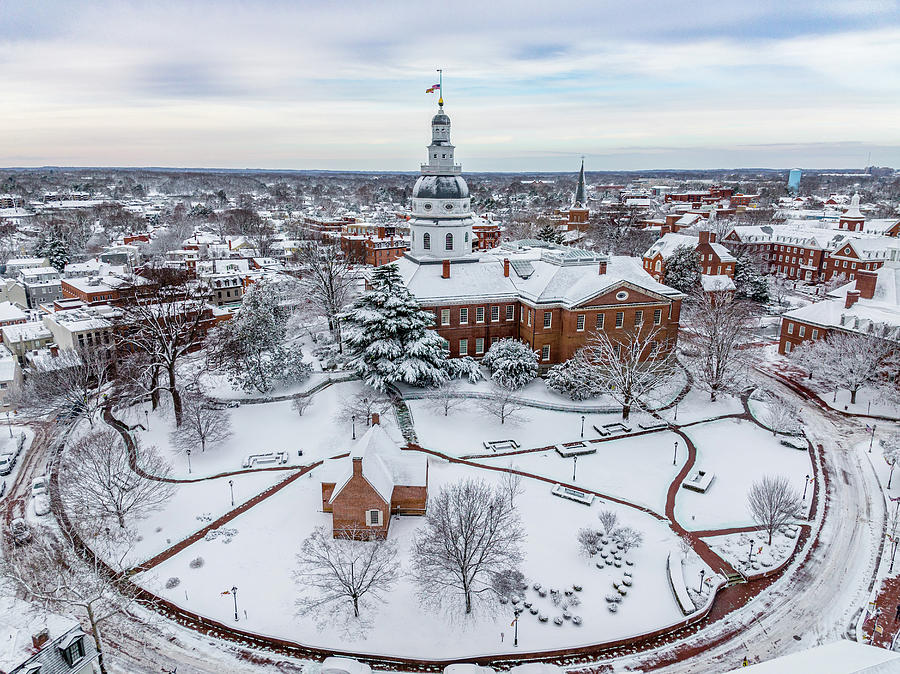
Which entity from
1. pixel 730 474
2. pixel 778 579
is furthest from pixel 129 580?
pixel 730 474

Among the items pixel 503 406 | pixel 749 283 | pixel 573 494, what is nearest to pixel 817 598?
pixel 573 494

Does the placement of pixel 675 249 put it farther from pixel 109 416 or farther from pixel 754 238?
pixel 109 416

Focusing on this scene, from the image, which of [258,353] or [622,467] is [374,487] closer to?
[622,467]

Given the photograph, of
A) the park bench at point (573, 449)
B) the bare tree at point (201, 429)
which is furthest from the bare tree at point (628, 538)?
the bare tree at point (201, 429)

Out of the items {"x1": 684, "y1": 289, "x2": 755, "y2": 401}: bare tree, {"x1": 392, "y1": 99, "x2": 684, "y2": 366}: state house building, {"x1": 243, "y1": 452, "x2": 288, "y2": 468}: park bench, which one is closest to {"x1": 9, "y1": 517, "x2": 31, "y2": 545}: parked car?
{"x1": 243, "y1": 452, "x2": 288, "y2": 468}: park bench

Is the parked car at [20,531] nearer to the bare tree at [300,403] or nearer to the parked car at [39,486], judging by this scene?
the parked car at [39,486]

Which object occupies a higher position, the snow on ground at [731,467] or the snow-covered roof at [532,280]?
the snow-covered roof at [532,280]
